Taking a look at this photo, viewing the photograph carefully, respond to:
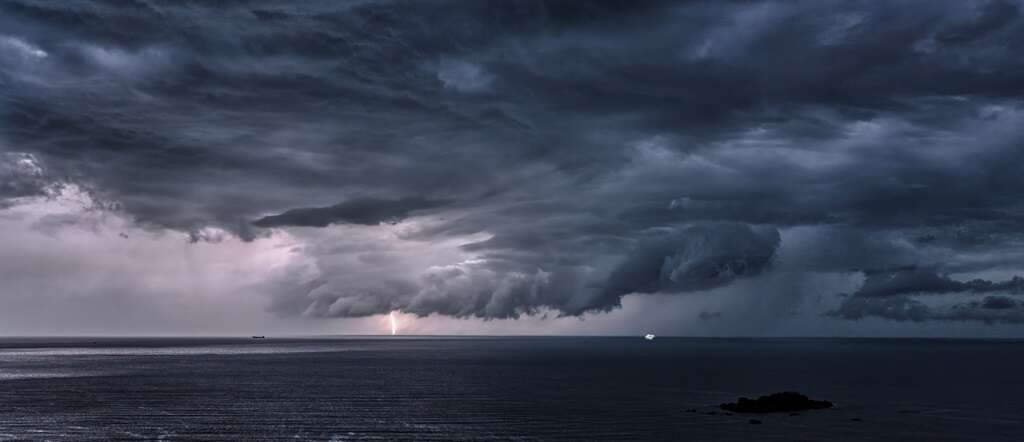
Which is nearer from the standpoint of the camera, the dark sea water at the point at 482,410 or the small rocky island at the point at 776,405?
the dark sea water at the point at 482,410

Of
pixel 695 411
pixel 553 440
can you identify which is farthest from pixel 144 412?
pixel 695 411

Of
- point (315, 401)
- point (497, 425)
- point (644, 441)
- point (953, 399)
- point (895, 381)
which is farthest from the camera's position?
point (895, 381)

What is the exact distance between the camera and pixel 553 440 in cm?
9319

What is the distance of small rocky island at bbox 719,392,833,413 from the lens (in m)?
121

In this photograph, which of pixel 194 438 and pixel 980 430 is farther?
pixel 980 430

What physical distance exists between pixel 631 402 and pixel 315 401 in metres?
52.2

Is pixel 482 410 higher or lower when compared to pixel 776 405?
lower

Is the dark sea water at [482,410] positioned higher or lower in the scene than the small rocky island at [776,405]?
lower

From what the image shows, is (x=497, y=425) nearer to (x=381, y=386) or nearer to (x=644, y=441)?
(x=644, y=441)

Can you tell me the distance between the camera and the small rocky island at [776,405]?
121025mm

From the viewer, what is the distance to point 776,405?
404 ft

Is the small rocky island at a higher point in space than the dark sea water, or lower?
higher

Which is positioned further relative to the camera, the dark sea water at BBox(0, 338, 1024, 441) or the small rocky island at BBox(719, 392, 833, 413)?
the small rocky island at BBox(719, 392, 833, 413)

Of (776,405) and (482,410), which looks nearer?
(482,410)
